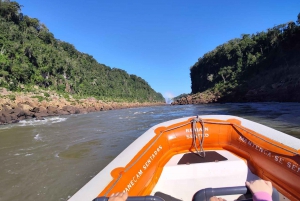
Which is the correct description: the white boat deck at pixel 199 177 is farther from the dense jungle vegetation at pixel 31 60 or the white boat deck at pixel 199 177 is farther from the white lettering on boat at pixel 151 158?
the dense jungle vegetation at pixel 31 60

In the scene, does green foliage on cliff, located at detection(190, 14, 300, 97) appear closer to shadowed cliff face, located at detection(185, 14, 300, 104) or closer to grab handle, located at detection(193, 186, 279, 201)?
shadowed cliff face, located at detection(185, 14, 300, 104)

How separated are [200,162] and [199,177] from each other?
1.03 ft

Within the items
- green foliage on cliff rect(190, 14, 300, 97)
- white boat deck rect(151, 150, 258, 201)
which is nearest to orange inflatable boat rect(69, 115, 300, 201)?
white boat deck rect(151, 150, 258, 201)

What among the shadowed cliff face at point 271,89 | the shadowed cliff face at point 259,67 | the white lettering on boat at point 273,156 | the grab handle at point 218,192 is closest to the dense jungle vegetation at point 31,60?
the white lettering on boat at point 273,156

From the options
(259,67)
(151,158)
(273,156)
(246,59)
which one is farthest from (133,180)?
(246,59)

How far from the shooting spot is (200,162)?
108 inches

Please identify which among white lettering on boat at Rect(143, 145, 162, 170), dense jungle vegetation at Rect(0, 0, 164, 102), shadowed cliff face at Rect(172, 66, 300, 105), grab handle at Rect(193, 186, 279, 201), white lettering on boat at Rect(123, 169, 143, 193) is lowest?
white lettering on boat at Rect(123, 169, 143, 193)

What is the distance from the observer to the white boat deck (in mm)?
2385

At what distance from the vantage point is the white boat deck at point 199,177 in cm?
→ 238

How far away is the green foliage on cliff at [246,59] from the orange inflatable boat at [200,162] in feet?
97.0

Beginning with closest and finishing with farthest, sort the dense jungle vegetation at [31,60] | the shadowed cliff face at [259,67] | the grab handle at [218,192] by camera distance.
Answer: the grab handle at [218,192] → the shadowed cliff face at [259,67] → the dense jungle vegetation at [31,60]

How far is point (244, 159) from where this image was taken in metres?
2.77

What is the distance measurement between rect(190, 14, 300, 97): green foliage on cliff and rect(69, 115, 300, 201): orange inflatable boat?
29.6 metres

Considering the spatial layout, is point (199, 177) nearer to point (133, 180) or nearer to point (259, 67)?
point (133, 180)
